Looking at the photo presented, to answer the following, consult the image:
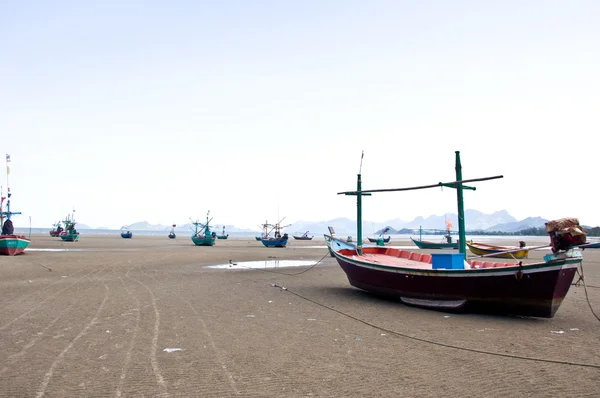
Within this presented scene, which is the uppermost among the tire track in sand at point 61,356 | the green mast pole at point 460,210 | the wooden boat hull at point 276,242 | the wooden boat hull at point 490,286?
the green mast pole at point 460,210

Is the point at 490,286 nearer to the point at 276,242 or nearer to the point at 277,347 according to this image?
the point at 277,347

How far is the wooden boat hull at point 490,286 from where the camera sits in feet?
33.4

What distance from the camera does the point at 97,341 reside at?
26.3 ft

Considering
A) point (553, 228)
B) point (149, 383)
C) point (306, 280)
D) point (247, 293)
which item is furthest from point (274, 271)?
point (149, 383)

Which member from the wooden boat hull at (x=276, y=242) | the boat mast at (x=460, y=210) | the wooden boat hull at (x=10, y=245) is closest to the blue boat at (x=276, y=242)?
the wooden boat hull at (x=276, y=242)

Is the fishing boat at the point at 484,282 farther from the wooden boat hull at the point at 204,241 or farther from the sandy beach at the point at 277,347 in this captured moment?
the wooden boat hull at the point at 204,241

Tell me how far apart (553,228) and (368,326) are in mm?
4965

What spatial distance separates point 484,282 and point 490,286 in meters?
0.17

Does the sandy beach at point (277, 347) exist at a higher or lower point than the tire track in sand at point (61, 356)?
lower

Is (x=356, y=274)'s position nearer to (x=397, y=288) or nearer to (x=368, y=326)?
(x=397, y=288)

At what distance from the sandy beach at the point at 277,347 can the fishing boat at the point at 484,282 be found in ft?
1.22

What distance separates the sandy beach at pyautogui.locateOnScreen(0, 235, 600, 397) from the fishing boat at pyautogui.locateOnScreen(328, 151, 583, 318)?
37 centimetres

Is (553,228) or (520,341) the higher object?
(553,228)

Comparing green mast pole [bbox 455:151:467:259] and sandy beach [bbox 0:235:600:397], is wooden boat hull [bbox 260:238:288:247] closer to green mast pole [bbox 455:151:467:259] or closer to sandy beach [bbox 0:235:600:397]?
sandy beach [bbox 0:235:600:397]
